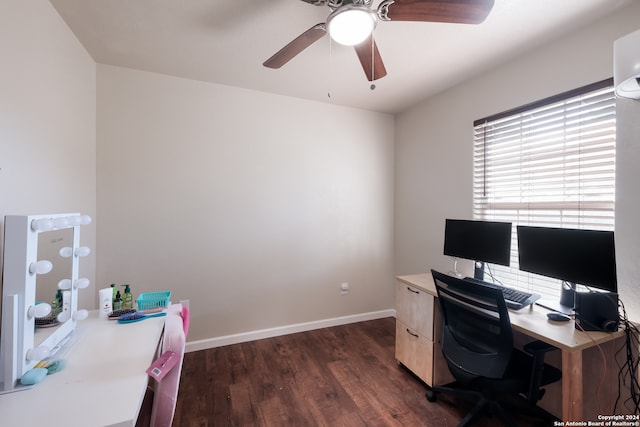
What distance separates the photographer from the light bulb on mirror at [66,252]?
120cm

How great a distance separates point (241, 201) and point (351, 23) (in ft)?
5.93

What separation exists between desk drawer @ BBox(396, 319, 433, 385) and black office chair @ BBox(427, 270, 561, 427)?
0.85ft

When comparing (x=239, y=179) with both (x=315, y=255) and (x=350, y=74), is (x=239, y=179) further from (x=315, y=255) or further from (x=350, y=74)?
(x=350, y=74)

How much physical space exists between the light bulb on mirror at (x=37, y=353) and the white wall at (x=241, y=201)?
1.39 meters

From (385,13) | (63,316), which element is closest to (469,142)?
(385,13)

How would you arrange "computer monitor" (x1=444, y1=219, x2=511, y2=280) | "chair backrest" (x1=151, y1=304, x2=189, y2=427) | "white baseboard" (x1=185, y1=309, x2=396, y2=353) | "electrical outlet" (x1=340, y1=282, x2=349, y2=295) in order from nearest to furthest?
"chair backrest" (x1=151, y1=304, x2=189, y2=427) → "computer monitor" (x1=444, y1=219, x2=511, y2=280) → "white baseboard" (x1=185, y1=309, x2=396, y2=353) → "electrical outlet" (x1=340, y1=282, x2=349, y2=295)

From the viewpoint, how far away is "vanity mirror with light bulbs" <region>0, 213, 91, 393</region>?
874 millimetres

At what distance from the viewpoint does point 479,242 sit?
2.02 meters

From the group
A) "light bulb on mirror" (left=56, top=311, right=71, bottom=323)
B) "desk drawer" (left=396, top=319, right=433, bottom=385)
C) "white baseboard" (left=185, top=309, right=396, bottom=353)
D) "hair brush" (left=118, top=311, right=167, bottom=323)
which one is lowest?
"white baseboard" (left=185, top=309, right=396, bottom=353)

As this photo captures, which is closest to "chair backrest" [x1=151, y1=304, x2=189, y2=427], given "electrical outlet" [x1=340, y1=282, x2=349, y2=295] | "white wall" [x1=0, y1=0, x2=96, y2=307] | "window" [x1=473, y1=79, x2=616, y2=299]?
"white wall" [x1=0, y1=0, x2=96, y2=307]

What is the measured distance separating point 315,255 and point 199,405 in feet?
5.23

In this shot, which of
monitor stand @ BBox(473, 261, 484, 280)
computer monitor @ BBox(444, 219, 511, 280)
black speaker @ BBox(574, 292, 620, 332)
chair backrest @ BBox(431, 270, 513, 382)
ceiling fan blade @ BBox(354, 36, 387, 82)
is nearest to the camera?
black speaker @ BBox(574, 292, 620, 332)

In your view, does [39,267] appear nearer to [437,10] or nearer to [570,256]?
[437,10]

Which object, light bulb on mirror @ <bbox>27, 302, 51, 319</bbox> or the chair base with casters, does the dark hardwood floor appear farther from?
light bulb on mirror @ <bbox>27, 302, 51, 319</bbox>
